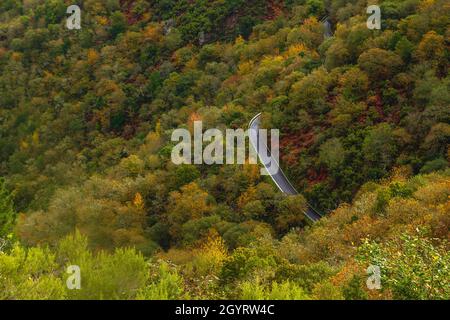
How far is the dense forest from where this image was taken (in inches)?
763

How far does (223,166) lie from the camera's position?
199 feet

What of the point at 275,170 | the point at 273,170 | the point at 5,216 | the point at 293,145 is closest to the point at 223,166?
the point at 273,170

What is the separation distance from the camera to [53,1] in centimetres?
13625

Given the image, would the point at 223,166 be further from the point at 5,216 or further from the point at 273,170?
the point at 5,216

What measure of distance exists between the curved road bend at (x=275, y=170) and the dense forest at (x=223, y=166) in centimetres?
99

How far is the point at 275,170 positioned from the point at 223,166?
19.8ft

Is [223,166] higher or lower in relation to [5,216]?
lower

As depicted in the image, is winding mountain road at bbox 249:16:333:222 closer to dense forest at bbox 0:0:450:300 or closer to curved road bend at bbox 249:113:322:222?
curved road bend at bbox 249:113:322:222

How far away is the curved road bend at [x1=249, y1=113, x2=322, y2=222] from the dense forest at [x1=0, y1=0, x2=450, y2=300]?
3.24ft

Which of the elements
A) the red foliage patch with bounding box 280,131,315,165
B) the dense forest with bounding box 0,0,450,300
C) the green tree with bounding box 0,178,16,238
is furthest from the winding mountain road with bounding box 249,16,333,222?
the green tree with bounding box 0,178,16,238

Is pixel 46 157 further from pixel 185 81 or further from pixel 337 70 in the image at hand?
pixel 337 70

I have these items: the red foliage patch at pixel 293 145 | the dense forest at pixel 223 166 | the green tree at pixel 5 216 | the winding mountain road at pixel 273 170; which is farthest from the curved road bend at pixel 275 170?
the green tree at pixel 5 216

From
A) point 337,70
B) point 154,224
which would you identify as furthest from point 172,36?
point 154,224
